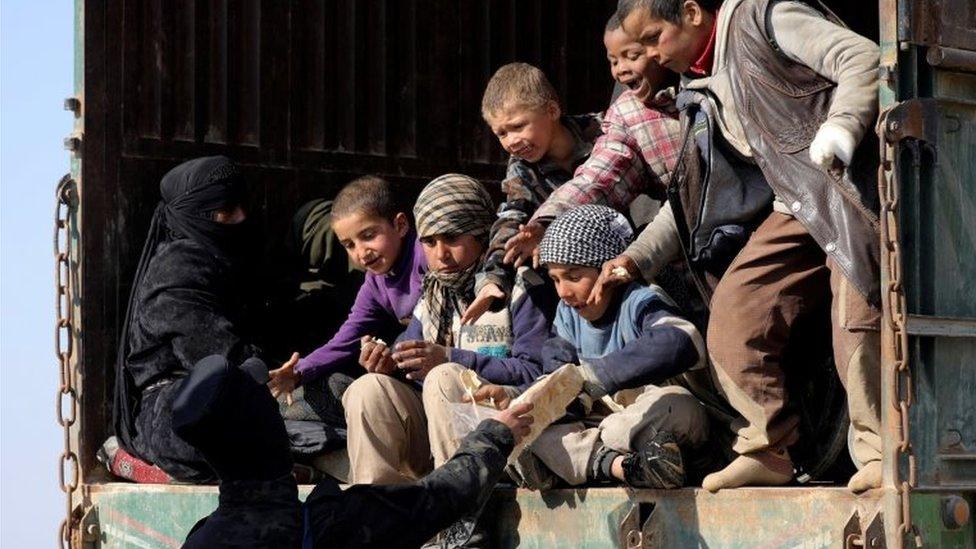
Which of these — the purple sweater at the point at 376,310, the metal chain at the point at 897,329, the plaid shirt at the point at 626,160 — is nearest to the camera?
the metal chain at the point at 897,329

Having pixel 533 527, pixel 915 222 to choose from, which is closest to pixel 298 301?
pixel 533 527

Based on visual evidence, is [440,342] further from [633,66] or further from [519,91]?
[633,66]

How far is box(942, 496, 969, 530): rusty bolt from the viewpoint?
4.27 metres

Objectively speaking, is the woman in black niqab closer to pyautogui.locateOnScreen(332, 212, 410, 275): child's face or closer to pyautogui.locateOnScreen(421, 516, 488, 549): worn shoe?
pyautogui.locateOnScreen(332, 212, 410, 275): child's face

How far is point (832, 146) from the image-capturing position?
4309 millimetres

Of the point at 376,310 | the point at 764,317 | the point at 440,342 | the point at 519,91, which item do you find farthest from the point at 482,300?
the point at 764,317

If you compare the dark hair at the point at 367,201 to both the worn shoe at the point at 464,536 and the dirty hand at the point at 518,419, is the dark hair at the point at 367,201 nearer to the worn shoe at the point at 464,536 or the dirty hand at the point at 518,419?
the worn shoe at the point at 464,536

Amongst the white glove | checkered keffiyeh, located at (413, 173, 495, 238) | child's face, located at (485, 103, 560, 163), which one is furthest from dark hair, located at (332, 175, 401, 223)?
the white glove

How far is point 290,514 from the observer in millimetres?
4449

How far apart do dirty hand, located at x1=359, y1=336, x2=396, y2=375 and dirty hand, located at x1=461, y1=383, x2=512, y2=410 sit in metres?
0.56

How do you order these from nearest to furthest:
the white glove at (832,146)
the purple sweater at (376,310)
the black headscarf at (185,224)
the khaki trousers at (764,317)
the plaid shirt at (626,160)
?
1. the white glove at (832,146)
2. the khaki trousers at (764,317)
3. the plaid shirt at (626,160)
4. the purple sweater at (376,310)
5. the black headscarf at (185,224)

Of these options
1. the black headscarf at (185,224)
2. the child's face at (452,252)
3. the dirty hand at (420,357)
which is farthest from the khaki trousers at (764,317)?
the black headscarf at (185,224)

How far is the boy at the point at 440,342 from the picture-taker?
5488 mm

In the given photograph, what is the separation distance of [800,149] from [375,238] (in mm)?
2084
